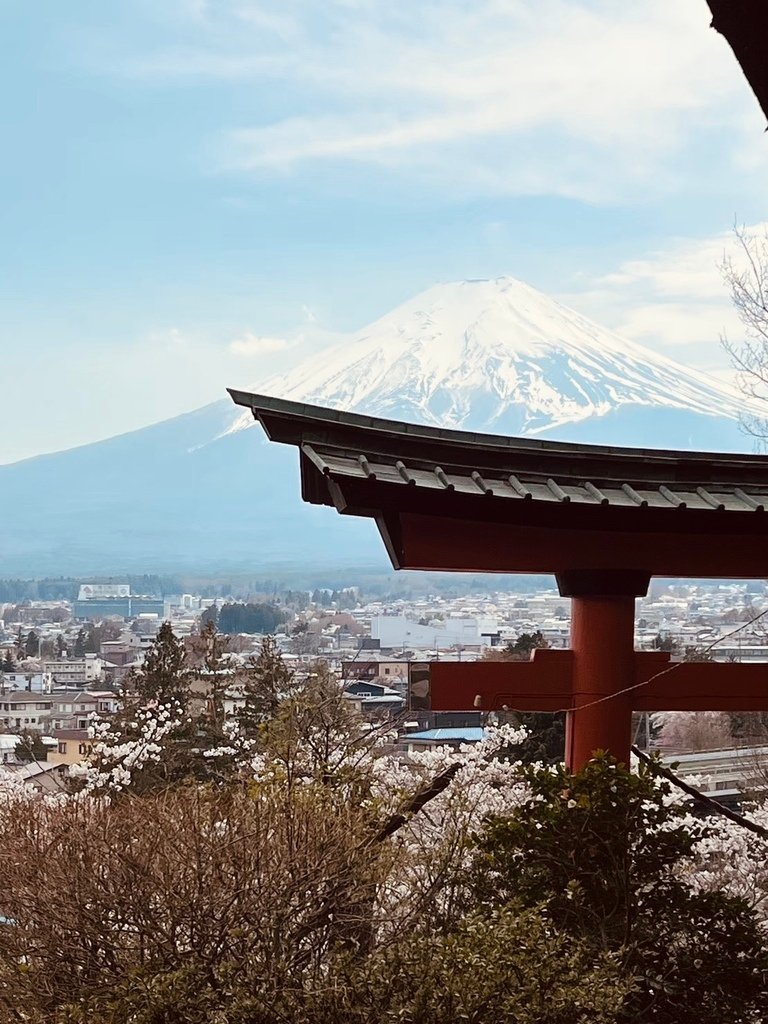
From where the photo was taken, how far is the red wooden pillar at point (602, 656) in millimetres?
3061

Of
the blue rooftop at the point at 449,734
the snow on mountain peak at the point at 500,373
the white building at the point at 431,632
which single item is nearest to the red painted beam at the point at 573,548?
the blue rooftop at the point at 449,734

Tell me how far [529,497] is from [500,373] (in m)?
96.0

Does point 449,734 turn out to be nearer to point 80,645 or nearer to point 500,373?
point 80,645

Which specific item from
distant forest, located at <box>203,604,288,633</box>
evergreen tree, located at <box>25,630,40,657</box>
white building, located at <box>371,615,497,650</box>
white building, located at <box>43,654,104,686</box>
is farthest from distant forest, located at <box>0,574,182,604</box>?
white building, located at <box>43,654,104,686</box>

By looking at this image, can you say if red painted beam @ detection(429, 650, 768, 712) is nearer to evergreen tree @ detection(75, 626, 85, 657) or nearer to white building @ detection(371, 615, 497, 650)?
evergreen tree @ detection(75, 626, 85, 657)

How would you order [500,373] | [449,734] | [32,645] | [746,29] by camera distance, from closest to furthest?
[746,29], [449,734], [32,645], [500,373]

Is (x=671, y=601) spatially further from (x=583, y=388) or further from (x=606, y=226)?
(x=606, y=226)

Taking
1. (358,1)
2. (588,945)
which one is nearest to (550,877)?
(588,945)

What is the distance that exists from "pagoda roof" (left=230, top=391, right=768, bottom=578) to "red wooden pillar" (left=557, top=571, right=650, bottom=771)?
6 cm

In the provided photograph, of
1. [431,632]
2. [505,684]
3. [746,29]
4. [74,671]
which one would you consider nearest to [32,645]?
[74,671]

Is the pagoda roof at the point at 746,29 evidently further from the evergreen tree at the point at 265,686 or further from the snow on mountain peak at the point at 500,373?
the snow on mountain peak at the point at 500,373

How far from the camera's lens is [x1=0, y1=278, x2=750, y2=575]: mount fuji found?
83.4 metres

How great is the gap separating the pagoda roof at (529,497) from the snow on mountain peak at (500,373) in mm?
70679

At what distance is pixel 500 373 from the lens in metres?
97.4
